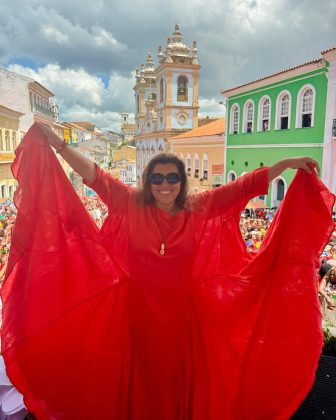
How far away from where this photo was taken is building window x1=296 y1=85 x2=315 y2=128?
15.5 meters

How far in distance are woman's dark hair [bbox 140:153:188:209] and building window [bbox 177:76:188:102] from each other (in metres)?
34.6

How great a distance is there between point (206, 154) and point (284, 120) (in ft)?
27.6

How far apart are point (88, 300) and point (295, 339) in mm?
1471

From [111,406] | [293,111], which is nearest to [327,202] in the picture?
[111,406]

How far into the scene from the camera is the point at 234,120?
2153 centimetres

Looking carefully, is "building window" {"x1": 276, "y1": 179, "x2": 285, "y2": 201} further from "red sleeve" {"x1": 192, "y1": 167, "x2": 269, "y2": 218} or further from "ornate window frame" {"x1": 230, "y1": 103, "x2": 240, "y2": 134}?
"red sleeve" {"x1": 192, "y1": 167, "x2": 269, "y2": 218}

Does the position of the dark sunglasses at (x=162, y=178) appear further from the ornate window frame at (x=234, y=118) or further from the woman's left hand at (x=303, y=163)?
the ornate window frame at (x=234, y=118)

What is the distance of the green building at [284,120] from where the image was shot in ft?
48.3

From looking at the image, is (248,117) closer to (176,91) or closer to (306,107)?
(306,107)

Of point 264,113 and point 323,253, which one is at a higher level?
point 264,113

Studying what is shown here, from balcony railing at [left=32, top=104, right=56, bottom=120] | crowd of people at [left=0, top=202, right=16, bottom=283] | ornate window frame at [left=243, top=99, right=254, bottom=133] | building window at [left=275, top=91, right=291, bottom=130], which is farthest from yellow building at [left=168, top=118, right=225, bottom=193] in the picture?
balcony railing at [left=32, top=104, right=56, bottom=120]

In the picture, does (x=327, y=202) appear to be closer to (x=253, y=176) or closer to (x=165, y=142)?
(x=253, y=176)

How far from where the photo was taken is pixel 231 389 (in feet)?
8.29

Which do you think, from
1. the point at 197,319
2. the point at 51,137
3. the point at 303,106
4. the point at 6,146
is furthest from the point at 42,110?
the point at 197,319
